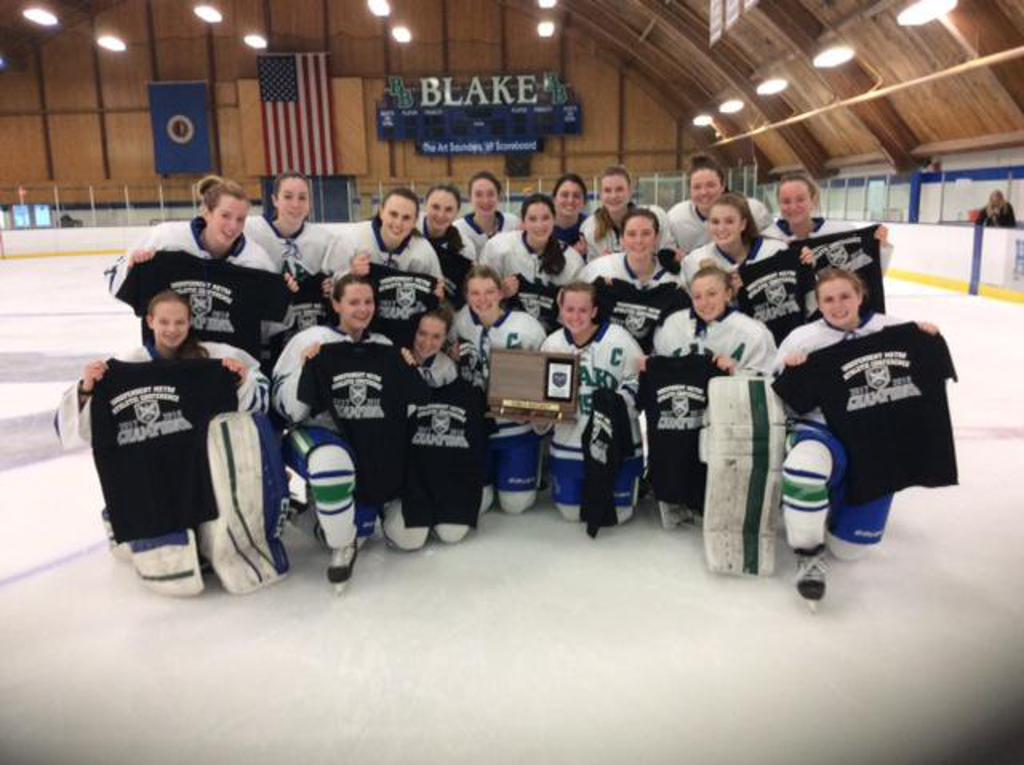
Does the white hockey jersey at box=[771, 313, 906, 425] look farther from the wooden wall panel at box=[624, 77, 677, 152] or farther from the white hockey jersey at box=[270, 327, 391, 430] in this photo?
the wooden wall panel at box=[624, 77, 677, 152]

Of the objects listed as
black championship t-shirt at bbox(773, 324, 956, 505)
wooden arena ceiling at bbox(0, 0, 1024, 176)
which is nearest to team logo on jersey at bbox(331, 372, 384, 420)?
black championship t-shirt at bbox(773, 324, 956, 505)

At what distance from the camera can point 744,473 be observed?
2.71 m

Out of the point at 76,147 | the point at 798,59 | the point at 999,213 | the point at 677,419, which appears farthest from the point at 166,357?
the point at 76,147

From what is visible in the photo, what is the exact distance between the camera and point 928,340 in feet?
8.56

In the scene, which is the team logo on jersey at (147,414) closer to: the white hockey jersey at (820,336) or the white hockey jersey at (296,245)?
the white hockey jersey at (296,245)

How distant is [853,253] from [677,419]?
49.2 inches

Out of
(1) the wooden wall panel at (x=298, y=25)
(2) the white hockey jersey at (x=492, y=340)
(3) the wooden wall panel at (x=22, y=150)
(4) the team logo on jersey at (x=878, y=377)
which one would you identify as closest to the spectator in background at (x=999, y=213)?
(4) the team logo on jersey at (x=878, y=377)

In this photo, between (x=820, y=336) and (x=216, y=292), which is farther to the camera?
(x=216, y=292)

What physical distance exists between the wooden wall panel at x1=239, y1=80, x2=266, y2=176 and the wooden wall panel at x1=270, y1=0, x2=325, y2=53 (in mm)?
1270

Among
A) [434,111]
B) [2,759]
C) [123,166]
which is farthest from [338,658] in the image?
[123,166]

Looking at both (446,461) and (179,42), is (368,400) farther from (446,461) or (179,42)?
(179,42)

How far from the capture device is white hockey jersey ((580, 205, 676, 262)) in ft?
12.2

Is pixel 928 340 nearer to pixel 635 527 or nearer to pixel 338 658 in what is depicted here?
pixel 635 527

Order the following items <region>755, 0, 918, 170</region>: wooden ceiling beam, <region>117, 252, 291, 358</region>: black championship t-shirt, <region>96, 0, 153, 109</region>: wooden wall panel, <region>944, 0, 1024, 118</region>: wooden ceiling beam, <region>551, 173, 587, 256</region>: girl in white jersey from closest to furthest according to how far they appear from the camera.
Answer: <region>117, 252, 291, 358</region>: black championship t-shirt < <region>551, 173, 587, 256</region>: girl in white jersey < <region>944, 0, 1024, 118</region>: wooden ceiling beam < <region>755, 0, 918, 170</region>: wooden ceiling beam < <region>96, 0, 153, 109</region>: wooden wall panel
